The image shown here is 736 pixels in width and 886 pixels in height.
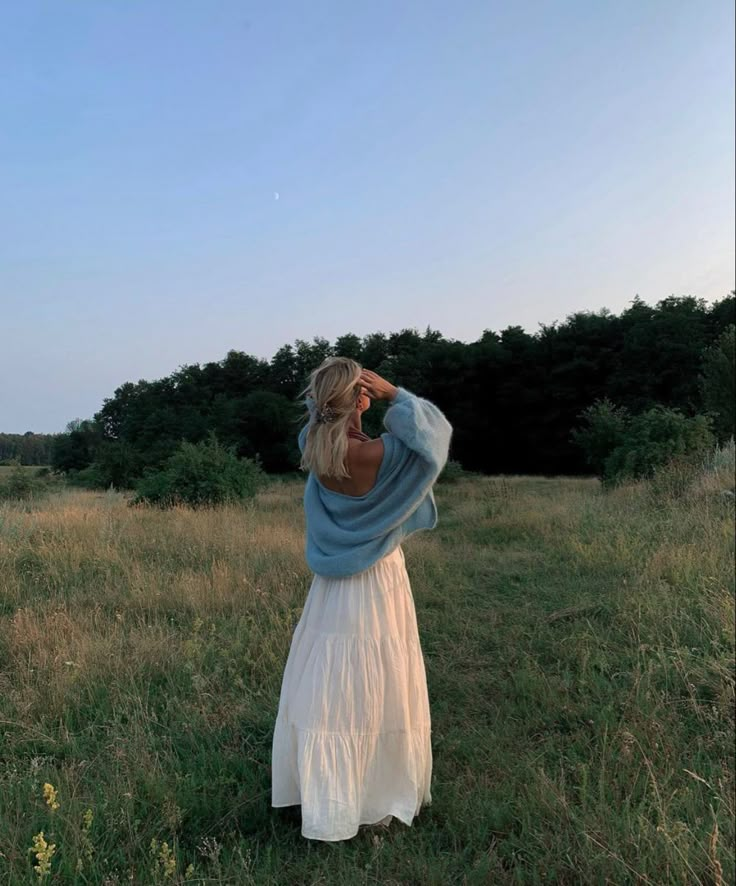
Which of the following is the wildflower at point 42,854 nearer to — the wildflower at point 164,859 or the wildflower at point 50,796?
the wildflower at point 50,796

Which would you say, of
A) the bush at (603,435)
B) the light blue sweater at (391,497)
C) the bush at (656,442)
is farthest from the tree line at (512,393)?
the light blue sweater at (391,497)

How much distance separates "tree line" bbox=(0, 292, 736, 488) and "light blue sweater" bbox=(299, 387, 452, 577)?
1249 inches

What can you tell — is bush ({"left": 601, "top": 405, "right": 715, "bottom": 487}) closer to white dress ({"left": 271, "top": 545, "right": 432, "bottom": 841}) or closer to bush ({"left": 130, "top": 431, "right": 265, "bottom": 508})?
bush ({"left": 130, "top": 431, "right": 265, "bottom": 508})

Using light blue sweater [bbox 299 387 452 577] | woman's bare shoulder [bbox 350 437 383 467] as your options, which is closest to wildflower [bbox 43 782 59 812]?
light blue sweater [bbox 299 387 452 577]

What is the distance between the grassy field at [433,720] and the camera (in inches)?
86.5

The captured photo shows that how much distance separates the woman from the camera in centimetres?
226

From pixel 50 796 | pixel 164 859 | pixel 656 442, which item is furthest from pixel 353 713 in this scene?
pixel 656 442

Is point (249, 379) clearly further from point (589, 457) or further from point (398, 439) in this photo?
point (398, 439)

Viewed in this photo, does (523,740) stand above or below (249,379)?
below

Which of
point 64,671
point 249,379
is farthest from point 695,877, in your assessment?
point 249,379

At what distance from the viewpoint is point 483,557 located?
7.64m

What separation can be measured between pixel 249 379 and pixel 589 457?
42.8m

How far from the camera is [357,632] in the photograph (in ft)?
7.68

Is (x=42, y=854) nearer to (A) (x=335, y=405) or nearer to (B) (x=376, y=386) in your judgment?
(A) (x=335, y=405)
